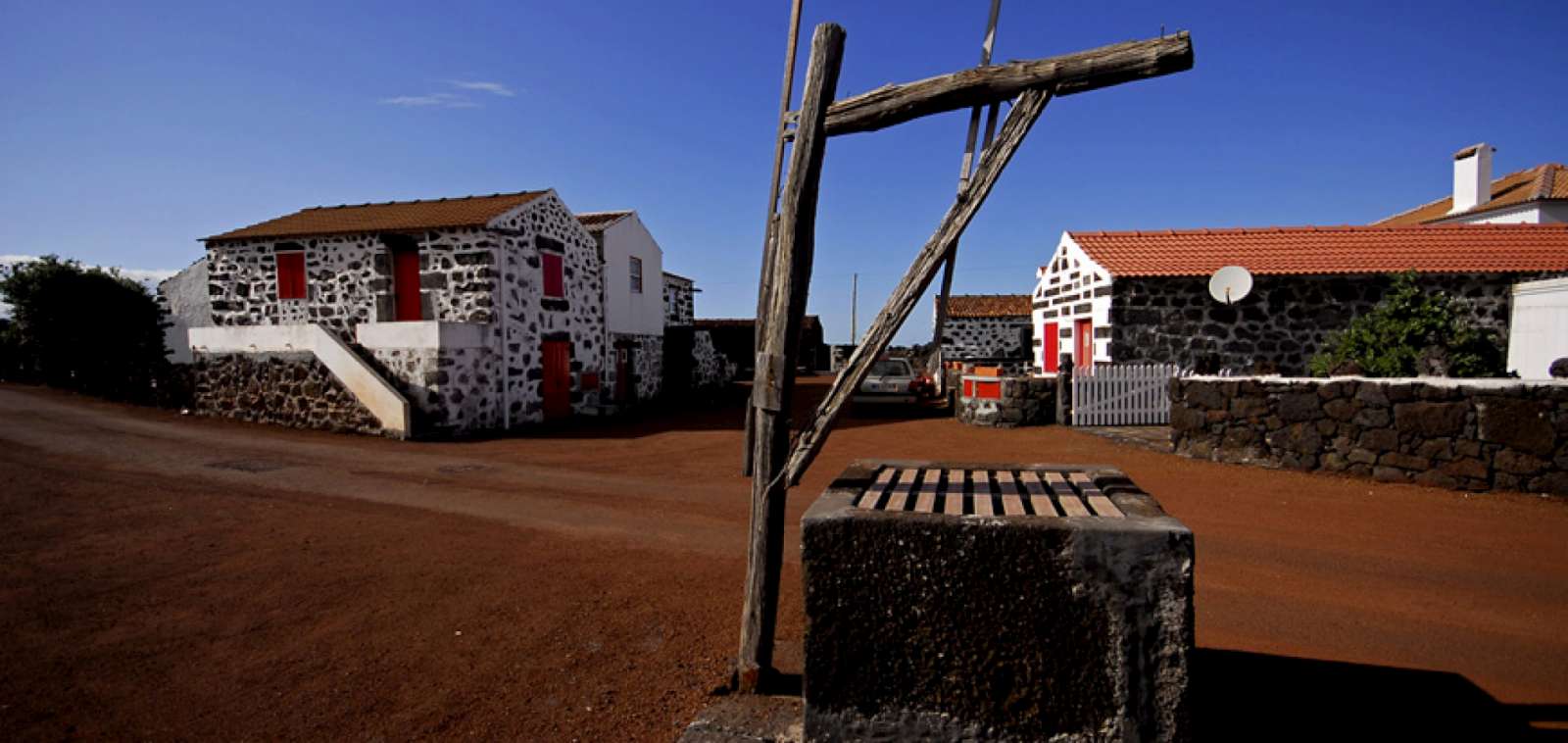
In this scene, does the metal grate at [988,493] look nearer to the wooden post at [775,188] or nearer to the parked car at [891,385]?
the wooden post at [775,188]

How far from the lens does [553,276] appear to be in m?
16.3

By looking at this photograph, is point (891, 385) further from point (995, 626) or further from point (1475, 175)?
point (1475, 175)

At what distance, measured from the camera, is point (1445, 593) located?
15.9 feet

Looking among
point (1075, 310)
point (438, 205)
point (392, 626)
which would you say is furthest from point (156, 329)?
point (1075, 310)

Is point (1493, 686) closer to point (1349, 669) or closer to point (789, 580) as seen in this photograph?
point (1349, 669)

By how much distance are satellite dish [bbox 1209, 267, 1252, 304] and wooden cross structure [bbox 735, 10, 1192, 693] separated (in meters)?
12.4

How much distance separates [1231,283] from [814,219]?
12856 millimetres

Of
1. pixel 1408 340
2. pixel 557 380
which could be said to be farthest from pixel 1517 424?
pixel 557 380

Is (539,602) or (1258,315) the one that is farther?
(1258,315)

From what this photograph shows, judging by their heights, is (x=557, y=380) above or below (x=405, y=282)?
below

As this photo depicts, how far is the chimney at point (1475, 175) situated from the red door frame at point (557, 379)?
31048 millimetres

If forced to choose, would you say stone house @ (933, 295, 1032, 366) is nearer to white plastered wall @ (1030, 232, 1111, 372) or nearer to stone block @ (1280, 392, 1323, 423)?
white plastered wall @ (1030, 232, 1111, 372)

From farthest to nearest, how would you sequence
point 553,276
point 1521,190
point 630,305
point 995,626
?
point 1521,190 < point 630,305 < point 553,276 < point 995,626

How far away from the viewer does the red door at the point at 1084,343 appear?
15.0 m
